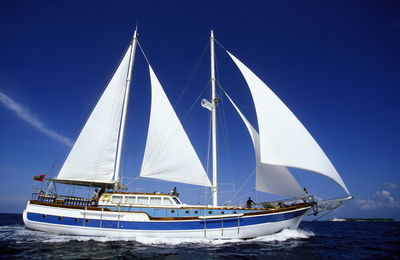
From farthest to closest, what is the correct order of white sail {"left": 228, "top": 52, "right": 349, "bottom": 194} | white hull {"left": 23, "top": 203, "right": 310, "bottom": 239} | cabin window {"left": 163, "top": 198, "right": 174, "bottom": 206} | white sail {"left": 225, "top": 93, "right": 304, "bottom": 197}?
1. white sail {"left": 225, "top": 93, "right": 304, "bottom": 197}
2. cabin window {"left": 163, "top": 198, "right": 174, "bottom": 206}
3. white hull {"left": 23, "top": 203, "right": 310, "bottom": 239}
4. white sail {"left": 228, "top": 52, "right": 349, "bottom": 194}

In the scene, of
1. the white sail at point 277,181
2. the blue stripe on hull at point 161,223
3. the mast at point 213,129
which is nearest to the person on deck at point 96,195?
the blue stripe on hull at point 161,223

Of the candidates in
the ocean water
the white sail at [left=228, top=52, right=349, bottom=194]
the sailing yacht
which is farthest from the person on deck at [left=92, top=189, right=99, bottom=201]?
the white sail at [left=228, top=52, right=349, bottom=194]

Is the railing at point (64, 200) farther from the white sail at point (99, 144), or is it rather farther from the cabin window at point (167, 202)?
the cabin window at point (167, 202)

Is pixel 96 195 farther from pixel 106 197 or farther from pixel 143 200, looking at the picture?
pixel 143 200

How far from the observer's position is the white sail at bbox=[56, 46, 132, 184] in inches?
659

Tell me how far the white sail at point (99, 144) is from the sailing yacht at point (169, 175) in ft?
0.24

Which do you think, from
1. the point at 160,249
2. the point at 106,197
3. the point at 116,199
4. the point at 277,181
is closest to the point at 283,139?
the point at 277,181

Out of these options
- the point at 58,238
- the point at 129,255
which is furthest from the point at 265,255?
the point at 58,238

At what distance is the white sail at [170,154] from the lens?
16.6m

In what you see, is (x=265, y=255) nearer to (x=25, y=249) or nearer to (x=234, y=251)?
(x=234, y=251)

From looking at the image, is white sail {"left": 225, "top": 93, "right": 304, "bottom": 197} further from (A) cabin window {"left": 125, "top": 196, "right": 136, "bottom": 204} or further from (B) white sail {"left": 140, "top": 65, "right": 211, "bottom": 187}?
(A) cabin window {"left": 125, "top": 196, "right": 136, "bottom": 204}

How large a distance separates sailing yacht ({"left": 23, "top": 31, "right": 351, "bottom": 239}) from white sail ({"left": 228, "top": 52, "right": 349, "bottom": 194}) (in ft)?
0.21

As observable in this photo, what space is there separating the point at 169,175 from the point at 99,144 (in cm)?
638

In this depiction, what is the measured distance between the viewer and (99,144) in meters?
17.4
